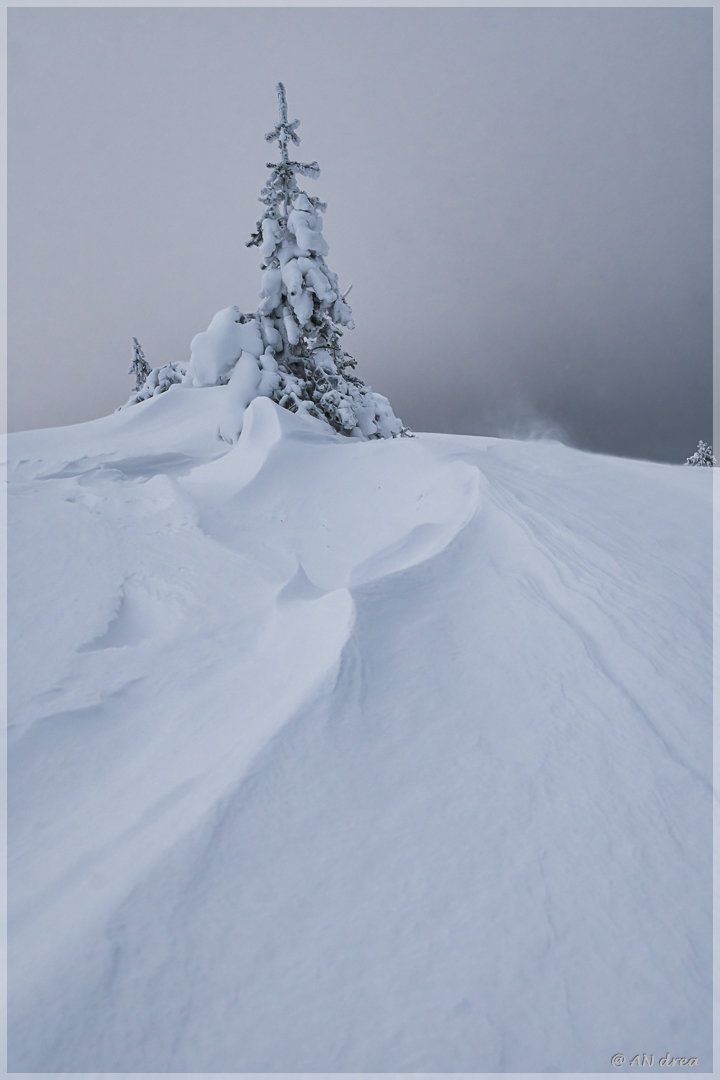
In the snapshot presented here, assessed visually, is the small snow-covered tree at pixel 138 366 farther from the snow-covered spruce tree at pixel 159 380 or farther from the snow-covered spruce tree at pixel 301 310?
the snow-covered spruce tree at pixel 301 310

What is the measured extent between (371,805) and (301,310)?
11.9 metres

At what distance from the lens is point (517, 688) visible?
3078mm

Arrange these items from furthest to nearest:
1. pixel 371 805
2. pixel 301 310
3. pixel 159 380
A: pixel 159 380
pixel 301 310
pixel 371 805

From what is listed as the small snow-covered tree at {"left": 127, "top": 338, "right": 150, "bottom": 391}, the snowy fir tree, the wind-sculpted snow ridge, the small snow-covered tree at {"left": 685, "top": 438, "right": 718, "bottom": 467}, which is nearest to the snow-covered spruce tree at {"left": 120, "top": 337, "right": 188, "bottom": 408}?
the snowy fir tree

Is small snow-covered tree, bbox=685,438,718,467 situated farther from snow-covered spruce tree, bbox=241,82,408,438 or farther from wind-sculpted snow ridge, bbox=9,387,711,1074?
wind-sculpted snow ridge, bbox=9,387,711,1074

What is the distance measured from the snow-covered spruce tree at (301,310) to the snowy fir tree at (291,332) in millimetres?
23

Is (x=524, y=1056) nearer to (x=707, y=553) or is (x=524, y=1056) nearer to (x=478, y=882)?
(x=478, y=882)

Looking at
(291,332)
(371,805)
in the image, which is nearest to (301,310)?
(291,332)

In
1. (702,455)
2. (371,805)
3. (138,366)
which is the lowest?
(371,805)

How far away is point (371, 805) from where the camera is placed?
2.43 meters

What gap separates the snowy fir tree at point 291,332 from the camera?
12.1m

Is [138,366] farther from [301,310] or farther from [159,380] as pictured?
[301,310]

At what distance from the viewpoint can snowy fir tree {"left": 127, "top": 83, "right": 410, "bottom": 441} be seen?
12062mm

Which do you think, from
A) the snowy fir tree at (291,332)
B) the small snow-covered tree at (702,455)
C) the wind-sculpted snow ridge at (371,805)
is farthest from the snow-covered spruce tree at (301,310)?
the small snow-covered tree at (702,455)
